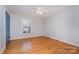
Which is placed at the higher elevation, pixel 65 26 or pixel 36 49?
pixel 65 26

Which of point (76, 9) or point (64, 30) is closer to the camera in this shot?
point (76, 9)

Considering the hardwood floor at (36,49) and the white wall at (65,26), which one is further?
the white wall at (65,26)

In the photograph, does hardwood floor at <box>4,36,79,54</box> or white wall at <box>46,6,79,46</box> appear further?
white wall at <box>46,6,79,46</box>

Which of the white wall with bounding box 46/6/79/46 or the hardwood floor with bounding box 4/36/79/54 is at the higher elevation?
the white wall with bounding box 46/6/79/46

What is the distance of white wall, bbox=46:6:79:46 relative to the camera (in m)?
3.24

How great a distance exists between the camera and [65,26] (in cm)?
379

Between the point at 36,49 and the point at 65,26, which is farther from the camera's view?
the point at 65,26

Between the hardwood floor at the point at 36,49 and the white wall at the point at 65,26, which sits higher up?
the white wall at the point at 65,26

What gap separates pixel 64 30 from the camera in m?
3.89

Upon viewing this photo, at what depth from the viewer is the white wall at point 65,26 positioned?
3239 millimetres
